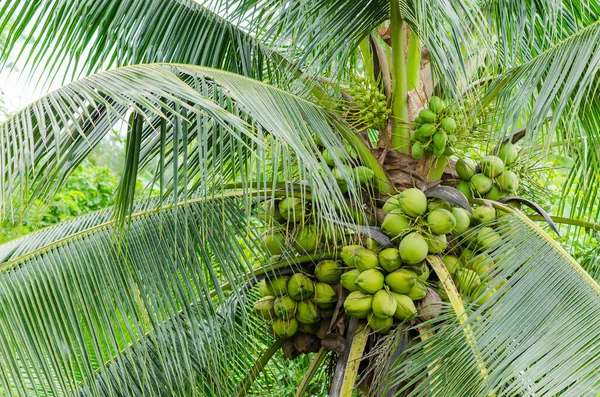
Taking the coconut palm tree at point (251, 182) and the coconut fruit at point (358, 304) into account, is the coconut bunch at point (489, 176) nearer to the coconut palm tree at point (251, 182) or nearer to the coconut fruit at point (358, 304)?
the coconut palm tree at point (251, 182)

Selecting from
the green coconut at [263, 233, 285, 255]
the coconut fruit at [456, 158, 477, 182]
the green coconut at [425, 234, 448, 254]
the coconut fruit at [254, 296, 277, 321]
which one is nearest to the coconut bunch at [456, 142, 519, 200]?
the coconut fruit at [456, 158, 477, 182]

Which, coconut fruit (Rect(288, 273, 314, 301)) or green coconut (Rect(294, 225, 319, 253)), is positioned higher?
green coconut (Rect(294, 225, 319, 253))

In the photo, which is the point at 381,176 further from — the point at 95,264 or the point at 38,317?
the point at 38,317

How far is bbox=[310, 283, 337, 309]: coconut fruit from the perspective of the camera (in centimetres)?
240

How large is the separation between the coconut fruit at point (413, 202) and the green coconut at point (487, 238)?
199 mm

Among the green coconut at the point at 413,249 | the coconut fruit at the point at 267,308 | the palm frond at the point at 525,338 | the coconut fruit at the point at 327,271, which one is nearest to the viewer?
the palm frond at the point at 525,338

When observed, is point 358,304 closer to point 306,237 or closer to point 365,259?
point 365,259

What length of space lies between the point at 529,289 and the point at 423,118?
2.23 ft

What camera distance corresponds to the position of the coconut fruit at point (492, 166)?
246cm

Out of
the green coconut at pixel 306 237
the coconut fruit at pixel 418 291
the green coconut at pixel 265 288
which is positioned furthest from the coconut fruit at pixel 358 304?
the green coconut at pixel 265 288

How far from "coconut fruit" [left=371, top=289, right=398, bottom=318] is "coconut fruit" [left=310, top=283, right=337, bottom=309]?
210 mm

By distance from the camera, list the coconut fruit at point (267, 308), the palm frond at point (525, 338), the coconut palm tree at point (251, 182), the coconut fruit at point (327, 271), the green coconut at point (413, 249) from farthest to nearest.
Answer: the coconut fruit at point (267, 308)
the coconut fruit at point (327, 271)
the green coconut at point (413, 249)
the coconut palm tree at point (251, 182)
the palm frond at point (525, 338)

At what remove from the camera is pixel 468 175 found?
2533 mm

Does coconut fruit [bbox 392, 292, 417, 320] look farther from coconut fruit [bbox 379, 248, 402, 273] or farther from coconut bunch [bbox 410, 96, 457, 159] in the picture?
coconut bunch [bbox 410, 96, 457, 159]
